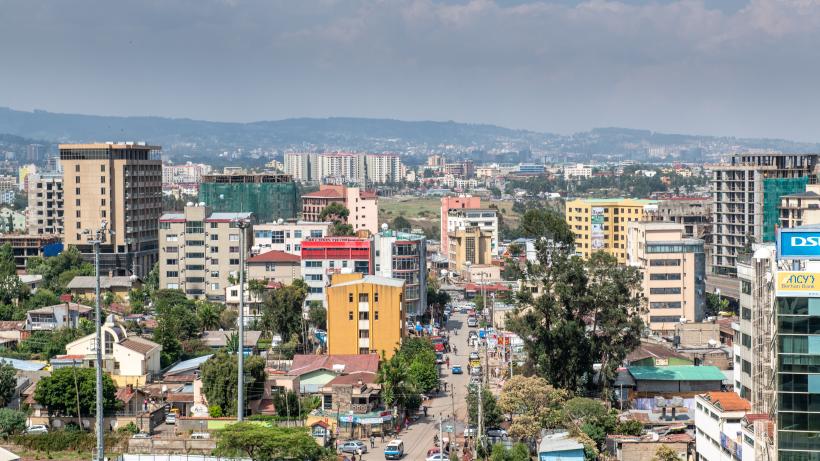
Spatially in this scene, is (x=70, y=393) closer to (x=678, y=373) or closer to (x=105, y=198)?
(x=678, y=373)

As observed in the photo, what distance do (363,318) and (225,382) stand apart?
791cm

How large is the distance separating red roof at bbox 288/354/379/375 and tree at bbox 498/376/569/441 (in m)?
5.04

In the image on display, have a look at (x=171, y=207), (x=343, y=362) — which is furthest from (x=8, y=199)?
(x=343, y=362)

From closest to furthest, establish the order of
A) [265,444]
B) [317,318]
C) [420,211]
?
[265,444], [317,318], [420,211]

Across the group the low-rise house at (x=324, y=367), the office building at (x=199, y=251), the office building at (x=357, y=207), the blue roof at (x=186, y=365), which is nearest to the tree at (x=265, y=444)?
the low-rise house at (x=324, y=367)

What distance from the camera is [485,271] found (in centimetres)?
6881

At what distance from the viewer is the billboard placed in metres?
22.0

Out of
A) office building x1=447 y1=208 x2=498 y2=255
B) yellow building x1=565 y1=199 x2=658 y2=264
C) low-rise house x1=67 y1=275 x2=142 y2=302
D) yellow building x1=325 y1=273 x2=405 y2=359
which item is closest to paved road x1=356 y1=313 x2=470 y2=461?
yellow building x1=325 y1=273 x2=405 y2=359

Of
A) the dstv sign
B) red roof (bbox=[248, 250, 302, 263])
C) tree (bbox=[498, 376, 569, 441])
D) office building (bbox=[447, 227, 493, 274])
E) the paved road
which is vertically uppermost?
the dstv sign

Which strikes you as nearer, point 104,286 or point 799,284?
point 799,284

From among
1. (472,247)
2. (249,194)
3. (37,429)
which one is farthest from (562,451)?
(249,194)

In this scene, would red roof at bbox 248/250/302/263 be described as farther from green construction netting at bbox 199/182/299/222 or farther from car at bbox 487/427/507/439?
green construction netting at bbox 199/182/299/222

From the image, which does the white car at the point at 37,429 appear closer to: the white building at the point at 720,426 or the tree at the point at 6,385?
the tree at the point at 6,385

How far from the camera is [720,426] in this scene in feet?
80.3
